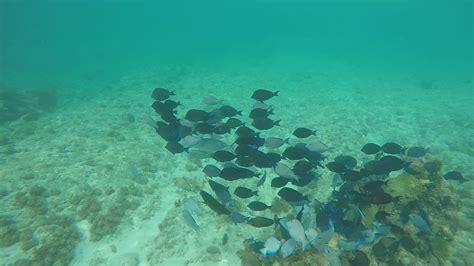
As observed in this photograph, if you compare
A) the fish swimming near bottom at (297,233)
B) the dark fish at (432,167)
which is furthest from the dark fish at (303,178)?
the dark fish at (432,167)

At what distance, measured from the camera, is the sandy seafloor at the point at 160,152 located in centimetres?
834

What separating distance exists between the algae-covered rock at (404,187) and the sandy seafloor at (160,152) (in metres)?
1.81

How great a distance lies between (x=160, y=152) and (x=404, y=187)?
957cm

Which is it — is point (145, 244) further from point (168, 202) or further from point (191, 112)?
point (191, 112)

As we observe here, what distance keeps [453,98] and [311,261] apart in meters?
25.7


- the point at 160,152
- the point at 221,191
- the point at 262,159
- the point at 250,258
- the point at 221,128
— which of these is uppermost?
the point at 221,128

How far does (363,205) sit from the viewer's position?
6.66m

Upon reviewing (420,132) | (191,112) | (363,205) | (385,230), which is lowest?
(420,132)

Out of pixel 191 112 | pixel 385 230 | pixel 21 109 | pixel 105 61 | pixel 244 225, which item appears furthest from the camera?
pixel 105 61

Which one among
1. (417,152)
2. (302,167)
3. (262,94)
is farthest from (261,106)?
(417,152)

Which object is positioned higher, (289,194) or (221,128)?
(221,128)

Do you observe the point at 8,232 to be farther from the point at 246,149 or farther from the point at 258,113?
the point at 258,113

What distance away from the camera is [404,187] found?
704cm

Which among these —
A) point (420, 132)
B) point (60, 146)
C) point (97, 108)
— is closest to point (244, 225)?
point (60, 146)
